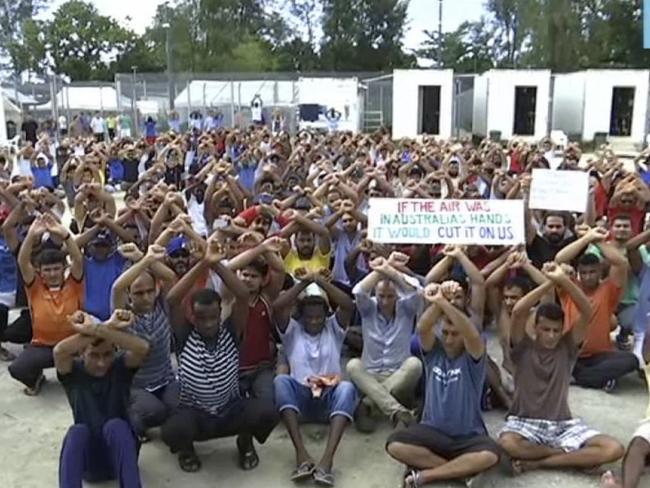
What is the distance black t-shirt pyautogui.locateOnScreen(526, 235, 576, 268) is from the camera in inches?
282

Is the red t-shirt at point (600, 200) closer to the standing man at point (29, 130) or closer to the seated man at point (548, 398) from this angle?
the seated man at point (548, 398)

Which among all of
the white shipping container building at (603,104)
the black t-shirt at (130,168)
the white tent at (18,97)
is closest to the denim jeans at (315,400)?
the black t-shirt at (130,168)

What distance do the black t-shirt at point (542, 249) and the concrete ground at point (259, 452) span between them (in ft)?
4.41

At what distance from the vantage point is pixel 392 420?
18.1 ft

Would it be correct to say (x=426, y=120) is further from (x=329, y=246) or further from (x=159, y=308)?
(x=159, y=308)

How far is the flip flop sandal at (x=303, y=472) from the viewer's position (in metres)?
4.86

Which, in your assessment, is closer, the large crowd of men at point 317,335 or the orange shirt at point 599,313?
the large crowd of men at point 317,335

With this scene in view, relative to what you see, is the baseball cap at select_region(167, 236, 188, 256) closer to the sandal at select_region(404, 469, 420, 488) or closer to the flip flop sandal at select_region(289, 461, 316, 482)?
the flip flop sandal at select_region(289, 461, 316, 482)

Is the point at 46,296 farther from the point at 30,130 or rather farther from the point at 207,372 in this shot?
the point at 30,130

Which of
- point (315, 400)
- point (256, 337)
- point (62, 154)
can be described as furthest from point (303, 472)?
point (62, 154)

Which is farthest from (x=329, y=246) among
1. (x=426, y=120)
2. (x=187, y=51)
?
(x=187, y=51)

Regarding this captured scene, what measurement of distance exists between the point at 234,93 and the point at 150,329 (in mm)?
25144

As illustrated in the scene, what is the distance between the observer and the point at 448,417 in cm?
475

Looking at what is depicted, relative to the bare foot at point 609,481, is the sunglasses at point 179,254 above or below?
above
